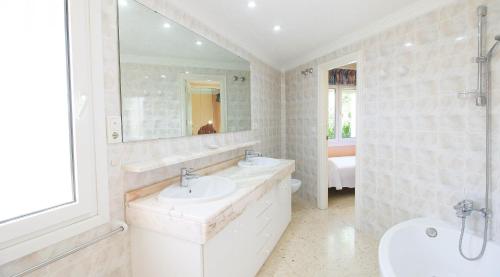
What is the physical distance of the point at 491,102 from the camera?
1575 millimetres

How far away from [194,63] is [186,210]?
125 centimetres

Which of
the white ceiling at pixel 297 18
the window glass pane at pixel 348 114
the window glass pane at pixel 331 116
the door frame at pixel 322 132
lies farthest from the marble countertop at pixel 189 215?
the window glass pane at pixel 348 114

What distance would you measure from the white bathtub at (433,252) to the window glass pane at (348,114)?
3.32 m

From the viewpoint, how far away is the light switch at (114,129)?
1.30 meters

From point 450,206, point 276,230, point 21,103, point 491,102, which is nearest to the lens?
point 21,103

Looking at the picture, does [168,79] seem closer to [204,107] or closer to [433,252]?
[204,107]

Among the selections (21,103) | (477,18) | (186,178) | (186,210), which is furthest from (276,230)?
(477,18)

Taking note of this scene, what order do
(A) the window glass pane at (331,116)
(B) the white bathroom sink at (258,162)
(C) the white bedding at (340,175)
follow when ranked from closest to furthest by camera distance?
(B) the white bathroom sink at (258,162) < (C) the white bedding at (340,175) < (A) the window glass pane at (331,116)

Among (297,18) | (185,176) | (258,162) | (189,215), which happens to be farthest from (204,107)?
(297,18)

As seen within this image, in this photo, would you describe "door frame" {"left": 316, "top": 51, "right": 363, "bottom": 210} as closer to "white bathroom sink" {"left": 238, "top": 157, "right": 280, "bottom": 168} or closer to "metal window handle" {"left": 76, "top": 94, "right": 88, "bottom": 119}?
"white bathroom sink" {"left": 238, "top": 157, "right": 280, "bottom": 168}

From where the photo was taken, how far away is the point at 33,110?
1037 millimetres

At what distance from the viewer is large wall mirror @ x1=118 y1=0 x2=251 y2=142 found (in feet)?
4.70

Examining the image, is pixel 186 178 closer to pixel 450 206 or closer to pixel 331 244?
pixel 331 244

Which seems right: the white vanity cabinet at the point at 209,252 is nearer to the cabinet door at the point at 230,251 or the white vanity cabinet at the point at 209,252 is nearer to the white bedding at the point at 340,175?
the cabinet door at the point at 230,251
